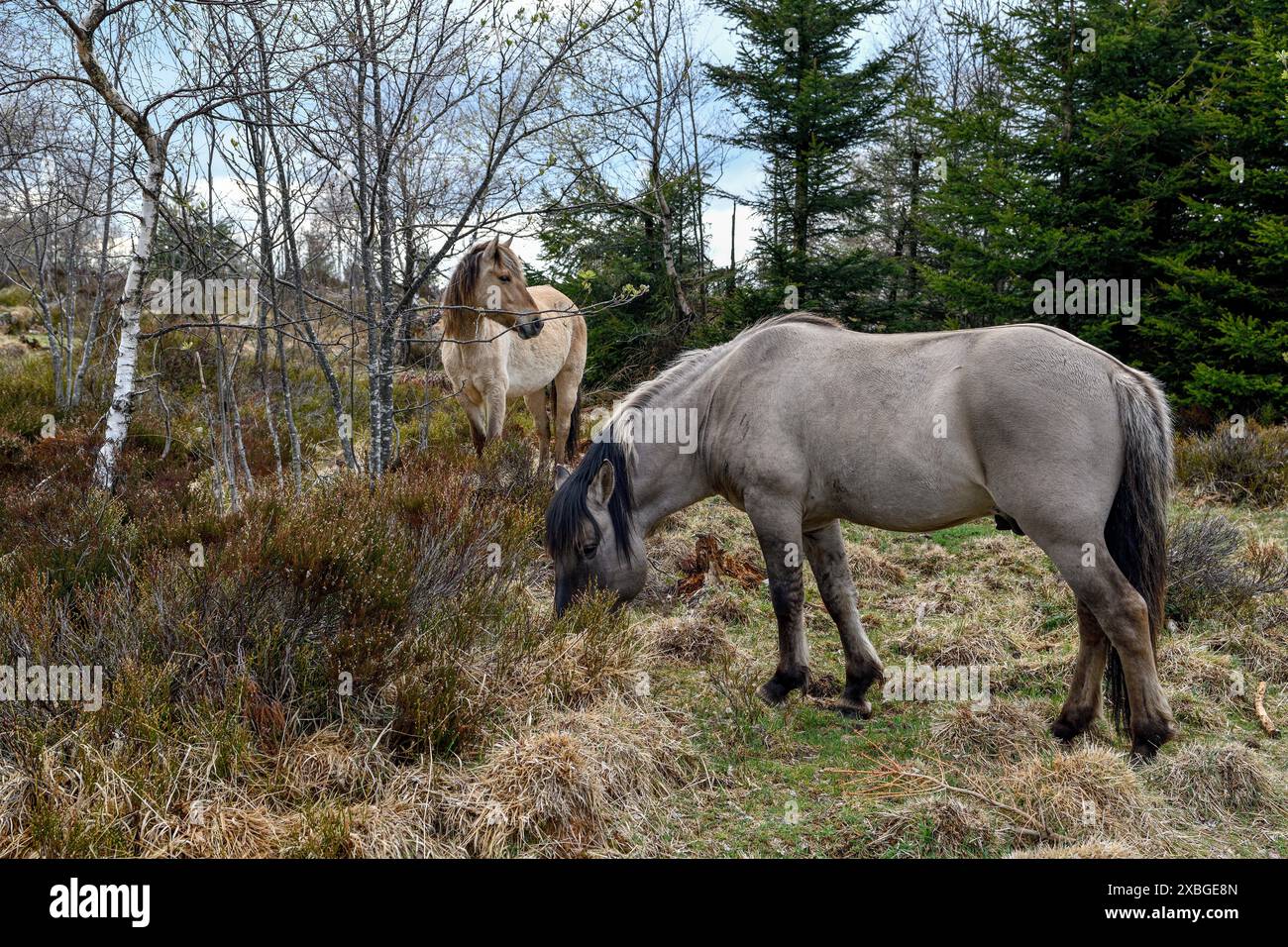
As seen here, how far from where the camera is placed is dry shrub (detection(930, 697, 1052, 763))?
3.59 m

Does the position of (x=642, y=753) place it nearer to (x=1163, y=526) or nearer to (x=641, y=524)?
(x=641, y=524)

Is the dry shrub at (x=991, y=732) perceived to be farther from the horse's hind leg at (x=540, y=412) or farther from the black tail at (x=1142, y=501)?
the horse's hind leg at (x=540, y=412)

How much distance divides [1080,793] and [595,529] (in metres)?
2.42

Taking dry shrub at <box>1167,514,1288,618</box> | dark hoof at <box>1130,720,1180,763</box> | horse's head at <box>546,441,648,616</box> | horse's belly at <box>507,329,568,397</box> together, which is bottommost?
dark hoof at <box>1130,720,1180,763</box>

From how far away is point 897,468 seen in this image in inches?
147

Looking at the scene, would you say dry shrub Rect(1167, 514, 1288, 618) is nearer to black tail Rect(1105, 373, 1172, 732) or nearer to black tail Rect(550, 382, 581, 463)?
black tail Rect(1105, 373, 1172, 732)

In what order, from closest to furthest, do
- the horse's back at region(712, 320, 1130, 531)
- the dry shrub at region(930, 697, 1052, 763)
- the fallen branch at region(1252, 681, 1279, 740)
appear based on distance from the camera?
the horse's back at region(712, 320, 1130, 531)
the dry shrub at region(930, 697, 1052, 763)
the fallen branch at region(1252, 681, 1279, 740)

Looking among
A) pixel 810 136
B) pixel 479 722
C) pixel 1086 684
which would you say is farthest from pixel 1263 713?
pixel 810 136

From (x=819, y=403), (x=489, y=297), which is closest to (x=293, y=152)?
(x=489, y=297)

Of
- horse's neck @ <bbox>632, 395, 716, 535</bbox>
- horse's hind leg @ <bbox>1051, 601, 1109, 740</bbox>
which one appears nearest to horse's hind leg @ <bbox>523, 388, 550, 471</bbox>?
horse's neck @ <bbox>632, 395, 716, 535</bbox>

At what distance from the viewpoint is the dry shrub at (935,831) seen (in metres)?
2.87

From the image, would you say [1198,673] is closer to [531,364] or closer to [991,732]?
[991,732]

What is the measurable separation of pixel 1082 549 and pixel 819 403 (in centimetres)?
132

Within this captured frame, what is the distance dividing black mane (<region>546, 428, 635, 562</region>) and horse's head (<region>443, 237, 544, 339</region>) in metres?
3.25
